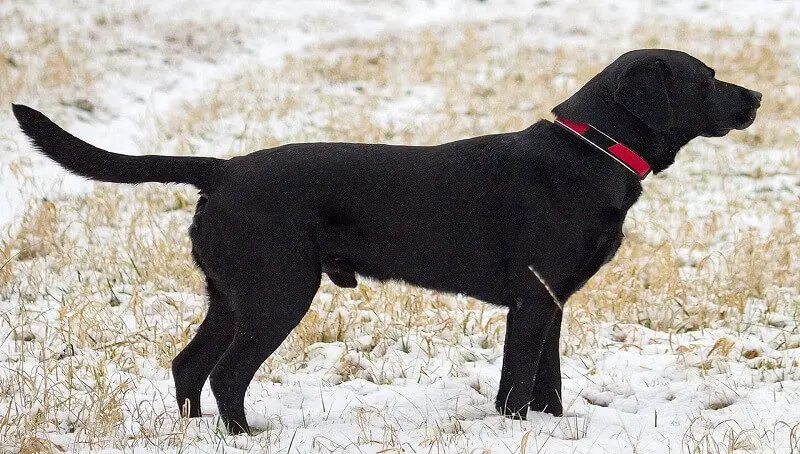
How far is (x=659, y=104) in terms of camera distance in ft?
11.6

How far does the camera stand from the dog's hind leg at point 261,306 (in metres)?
3.40

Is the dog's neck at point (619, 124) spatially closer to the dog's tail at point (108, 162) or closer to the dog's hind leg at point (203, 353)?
the dog's tail at point (108, 162)

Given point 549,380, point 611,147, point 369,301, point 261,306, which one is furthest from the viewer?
point 369,301

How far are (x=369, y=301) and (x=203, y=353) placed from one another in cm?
144

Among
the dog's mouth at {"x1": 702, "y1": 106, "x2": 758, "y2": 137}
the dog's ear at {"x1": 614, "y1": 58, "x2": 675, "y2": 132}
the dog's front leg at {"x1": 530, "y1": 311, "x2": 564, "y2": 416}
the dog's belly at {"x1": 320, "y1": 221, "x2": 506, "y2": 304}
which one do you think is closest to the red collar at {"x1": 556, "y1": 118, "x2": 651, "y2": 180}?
the dog's ear at {"x1": 614, "y1": 58, "x2": 675, "y2": 132}

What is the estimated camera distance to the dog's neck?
3.58 m

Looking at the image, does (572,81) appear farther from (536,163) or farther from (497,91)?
(536,163)

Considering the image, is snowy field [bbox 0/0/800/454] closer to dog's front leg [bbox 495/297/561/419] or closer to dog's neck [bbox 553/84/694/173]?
dog's front leg [bbox 495/297/561/419]

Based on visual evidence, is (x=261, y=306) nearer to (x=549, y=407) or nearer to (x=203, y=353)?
(x=203, y=353)

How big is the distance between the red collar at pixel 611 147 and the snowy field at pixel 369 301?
999mm

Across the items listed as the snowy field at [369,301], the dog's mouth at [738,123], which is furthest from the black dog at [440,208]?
the snowy field at [369,301]

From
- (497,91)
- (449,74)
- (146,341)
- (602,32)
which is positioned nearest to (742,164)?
(497,91)

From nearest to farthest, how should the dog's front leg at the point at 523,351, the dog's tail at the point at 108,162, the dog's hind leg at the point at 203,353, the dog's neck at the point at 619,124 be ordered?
the dog's tail at the point at 108,162, the dog's front leg at the point at 523,351, the dog's neck at the point at 619,124, the dog's hind leg at the point at 203,353

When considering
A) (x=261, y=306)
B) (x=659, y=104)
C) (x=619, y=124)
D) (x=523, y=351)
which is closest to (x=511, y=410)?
(x=523, y=351)
